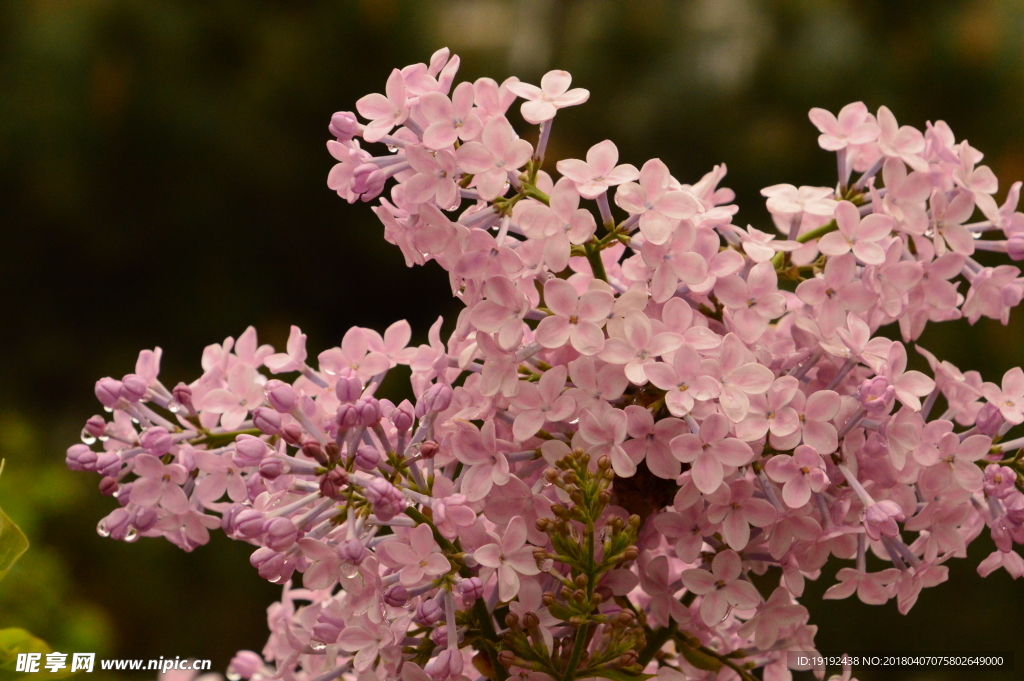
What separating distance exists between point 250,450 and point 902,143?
0.36m

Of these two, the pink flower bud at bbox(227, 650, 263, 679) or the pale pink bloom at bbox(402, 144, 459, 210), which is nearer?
the pale pink bloom at bbox(402, 144, 459, 210)

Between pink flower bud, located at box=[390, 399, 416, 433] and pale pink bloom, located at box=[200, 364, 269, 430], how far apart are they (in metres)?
0.09

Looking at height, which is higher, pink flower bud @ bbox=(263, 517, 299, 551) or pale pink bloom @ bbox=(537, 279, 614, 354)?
pale pink bloom @ bbox=(537, 279, 614, 354)

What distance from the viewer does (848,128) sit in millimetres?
531

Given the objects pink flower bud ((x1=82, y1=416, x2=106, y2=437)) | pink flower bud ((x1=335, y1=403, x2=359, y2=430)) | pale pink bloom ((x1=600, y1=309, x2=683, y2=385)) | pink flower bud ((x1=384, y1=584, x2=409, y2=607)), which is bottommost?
pink flower bud ((x1=384, y1=584, x2=409, y2=607))

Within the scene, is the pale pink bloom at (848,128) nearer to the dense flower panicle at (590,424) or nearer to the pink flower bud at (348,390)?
the dense flower panicle at (590,424)

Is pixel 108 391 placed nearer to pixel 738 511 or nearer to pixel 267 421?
pixel 267 421

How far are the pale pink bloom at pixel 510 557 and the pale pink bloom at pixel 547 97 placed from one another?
0.19 metres

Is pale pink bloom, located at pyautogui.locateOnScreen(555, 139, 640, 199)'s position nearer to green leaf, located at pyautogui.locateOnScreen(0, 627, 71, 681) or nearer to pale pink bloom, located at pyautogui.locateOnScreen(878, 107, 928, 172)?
pale pink bloom, located at pyautogui.locateOnScreen(878, 107, 928, 172)

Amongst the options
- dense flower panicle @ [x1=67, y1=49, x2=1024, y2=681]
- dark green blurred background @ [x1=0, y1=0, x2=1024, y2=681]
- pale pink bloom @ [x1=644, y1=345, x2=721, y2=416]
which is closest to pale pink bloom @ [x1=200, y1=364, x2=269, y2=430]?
dense flower panicle @ [x1=67, y1=49, x2=1024, y2=681]

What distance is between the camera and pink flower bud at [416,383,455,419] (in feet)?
1.49

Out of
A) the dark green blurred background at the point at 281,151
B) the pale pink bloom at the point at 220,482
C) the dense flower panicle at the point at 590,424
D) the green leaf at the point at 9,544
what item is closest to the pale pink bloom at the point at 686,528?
the dense flower panicle at the point at 590,424

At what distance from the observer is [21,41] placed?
6.81 ft

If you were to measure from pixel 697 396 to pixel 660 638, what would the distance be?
16 cm
